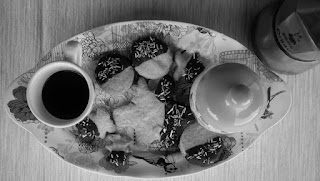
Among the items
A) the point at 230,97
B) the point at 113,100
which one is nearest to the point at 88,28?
the point at 113,100

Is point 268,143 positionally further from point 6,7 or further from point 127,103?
point 6,7

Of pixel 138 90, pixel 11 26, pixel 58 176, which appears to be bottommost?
pixel 58 176

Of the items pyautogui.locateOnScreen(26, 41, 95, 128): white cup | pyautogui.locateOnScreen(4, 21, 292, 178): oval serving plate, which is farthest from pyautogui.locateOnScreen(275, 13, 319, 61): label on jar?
pyautogui.locateOnScreen(26, 41, 95, 128): white cup

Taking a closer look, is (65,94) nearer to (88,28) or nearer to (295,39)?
(88,28)

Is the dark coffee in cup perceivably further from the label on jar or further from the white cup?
the label on jar

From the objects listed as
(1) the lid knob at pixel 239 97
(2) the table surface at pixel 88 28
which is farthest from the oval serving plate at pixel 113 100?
(1) the lid knob at pixel 239 97

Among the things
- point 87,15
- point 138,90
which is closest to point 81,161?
point 138,90
